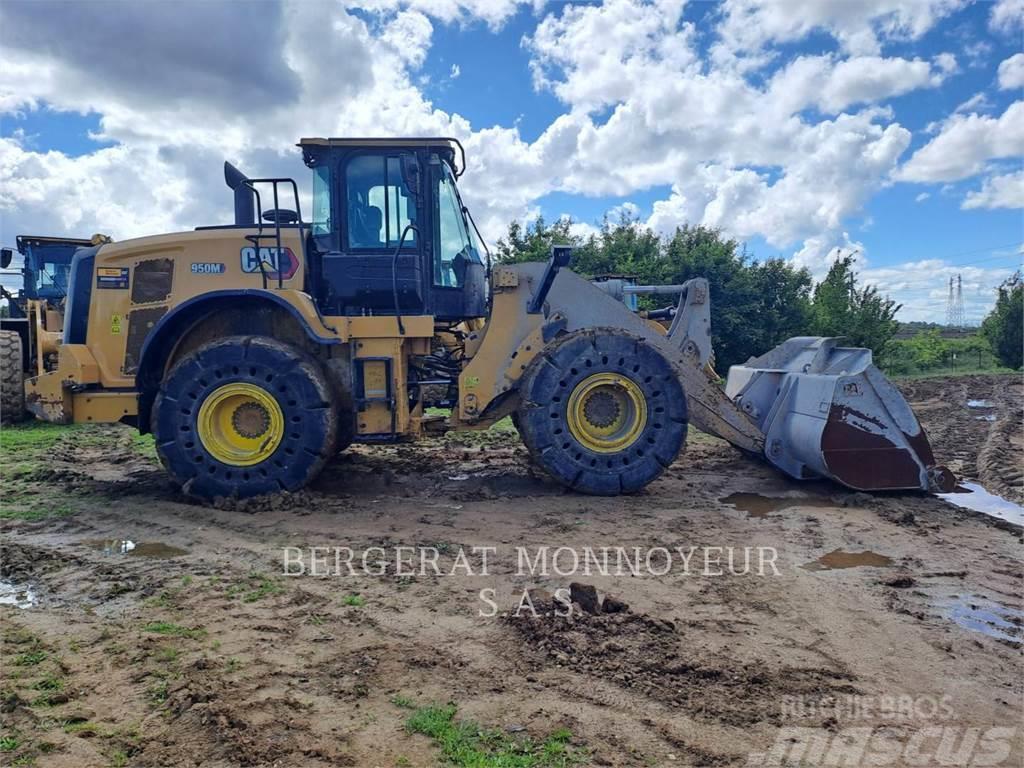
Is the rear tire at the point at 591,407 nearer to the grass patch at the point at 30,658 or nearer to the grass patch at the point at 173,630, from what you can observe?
the grass patch at the point at 173,630

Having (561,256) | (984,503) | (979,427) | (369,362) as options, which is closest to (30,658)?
(369,362)

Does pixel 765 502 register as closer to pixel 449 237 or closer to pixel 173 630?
pixel 449 237

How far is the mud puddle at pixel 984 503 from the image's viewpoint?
6023mm

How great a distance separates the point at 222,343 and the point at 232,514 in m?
1.46

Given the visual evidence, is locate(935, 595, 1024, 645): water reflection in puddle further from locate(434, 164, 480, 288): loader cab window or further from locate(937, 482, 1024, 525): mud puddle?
locate(434, 164, 480, 288): loader cab window

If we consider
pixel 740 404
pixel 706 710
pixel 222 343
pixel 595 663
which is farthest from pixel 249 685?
pixel 740 404

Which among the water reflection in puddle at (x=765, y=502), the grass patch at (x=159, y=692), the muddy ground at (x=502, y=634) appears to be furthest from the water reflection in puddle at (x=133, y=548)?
the water reflection in puddle at (x=765, y=502)

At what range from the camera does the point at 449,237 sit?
6.95 meters

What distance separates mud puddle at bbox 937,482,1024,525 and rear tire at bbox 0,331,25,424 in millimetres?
11393

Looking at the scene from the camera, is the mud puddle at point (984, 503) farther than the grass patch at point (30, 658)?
Yes

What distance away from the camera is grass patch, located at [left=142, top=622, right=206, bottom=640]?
3.56m

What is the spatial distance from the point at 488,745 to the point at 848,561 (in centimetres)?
316

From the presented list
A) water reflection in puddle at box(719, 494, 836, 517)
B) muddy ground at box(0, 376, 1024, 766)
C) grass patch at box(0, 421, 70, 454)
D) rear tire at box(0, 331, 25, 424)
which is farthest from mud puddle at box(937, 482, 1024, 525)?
rear tire at box(0, 331, 25, 424)

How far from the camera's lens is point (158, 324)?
624 centimetres
